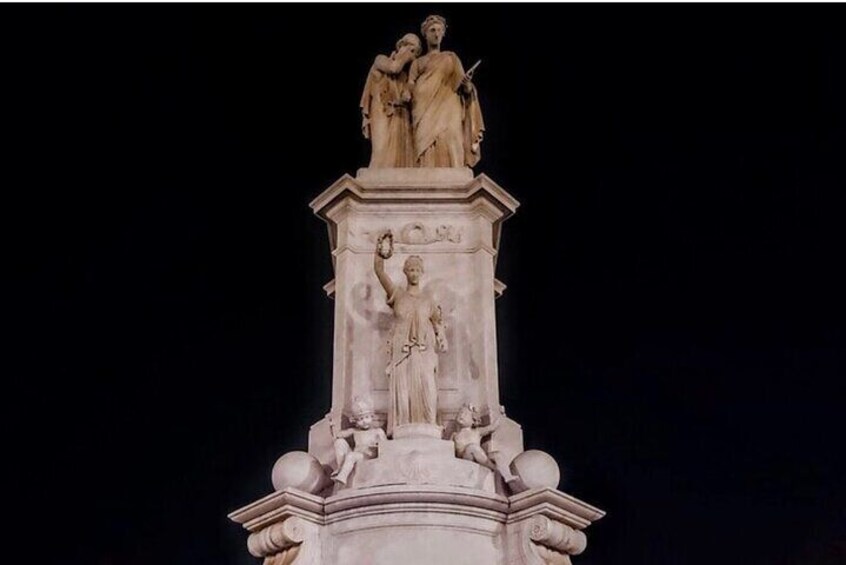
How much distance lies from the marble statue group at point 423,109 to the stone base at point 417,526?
528cm

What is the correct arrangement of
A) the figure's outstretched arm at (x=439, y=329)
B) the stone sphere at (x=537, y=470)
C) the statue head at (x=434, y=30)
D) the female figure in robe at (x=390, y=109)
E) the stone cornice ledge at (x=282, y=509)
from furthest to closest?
the statue head at (x=434, y=30) < the female figure in robe at (x=390, y=109) < the figure's outstretched arm at (x=439, y=329) < the stone sphere at (x=537, y=470) < the stone cornice ledge at (x=282, y=509)

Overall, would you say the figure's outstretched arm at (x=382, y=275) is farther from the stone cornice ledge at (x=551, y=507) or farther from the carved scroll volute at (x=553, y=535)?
the carved scroll volute at (x=553, y=535)

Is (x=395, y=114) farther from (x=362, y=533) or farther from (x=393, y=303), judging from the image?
(x=362, y=533)

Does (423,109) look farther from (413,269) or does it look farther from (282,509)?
(282,509)

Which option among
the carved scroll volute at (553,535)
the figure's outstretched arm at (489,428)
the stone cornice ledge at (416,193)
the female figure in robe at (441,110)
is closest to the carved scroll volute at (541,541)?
the carved scroll volute at (553,535)

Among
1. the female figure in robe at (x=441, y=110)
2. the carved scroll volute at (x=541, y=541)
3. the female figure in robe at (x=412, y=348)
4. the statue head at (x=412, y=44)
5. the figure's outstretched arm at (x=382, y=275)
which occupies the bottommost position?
the carved scroll volute at (x=541, y=541)

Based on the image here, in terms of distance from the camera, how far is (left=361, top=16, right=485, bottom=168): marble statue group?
15.3 m

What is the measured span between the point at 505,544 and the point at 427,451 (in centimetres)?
117

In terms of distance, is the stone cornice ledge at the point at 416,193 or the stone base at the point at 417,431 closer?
the stone base at the point at 417,431

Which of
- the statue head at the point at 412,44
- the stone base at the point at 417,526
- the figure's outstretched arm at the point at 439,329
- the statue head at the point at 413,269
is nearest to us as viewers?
the stone base at the point at 417,526

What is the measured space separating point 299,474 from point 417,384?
1.55 meters

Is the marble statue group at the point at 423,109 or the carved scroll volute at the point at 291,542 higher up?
the marble statue group at the point at 423,109

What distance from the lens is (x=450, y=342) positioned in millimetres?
13578

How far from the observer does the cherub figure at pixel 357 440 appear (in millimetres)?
11672
